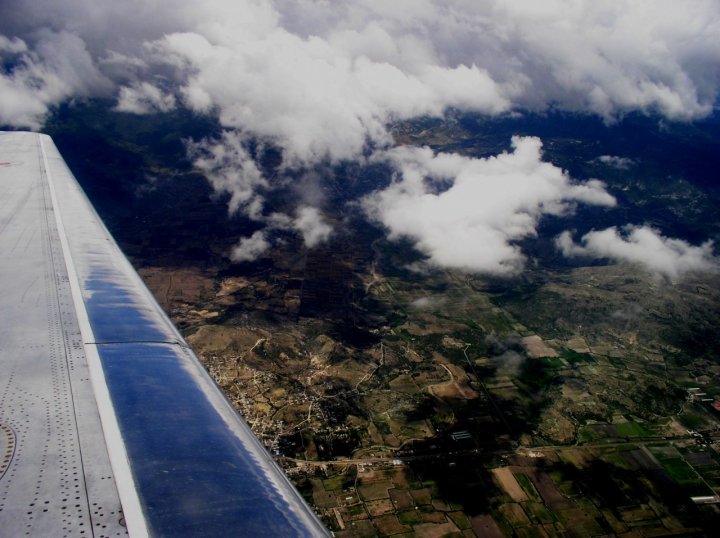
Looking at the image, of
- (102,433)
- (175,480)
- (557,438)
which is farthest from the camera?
(557,438)

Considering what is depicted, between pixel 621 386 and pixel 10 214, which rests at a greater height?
pixel 10 214

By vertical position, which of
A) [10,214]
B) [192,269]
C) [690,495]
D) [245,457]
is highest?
[10,214]

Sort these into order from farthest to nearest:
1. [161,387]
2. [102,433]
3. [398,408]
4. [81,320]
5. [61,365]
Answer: [398,408], [81,320], [61,365], [161,387], [102,433]

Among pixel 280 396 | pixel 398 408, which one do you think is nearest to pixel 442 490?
pixel 398 408

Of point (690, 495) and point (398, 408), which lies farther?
point (398, 408)

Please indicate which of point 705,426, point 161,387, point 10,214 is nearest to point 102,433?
point 161,387

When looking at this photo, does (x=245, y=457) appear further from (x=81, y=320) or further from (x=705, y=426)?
(x=705, y=426)
